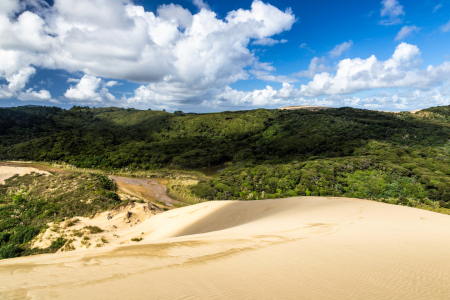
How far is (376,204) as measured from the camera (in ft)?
47.9

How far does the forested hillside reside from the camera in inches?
967

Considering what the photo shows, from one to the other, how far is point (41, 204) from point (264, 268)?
842 inches

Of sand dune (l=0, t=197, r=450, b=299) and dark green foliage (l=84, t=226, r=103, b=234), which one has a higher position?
sand dune (l=0, t=197, r=450, b=299)

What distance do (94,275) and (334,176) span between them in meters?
28.0

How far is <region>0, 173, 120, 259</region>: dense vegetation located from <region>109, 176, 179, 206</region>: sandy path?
2.91 m

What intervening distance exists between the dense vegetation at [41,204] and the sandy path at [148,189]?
9.54 feet

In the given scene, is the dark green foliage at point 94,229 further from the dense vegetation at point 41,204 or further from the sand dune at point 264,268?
the sand dune at point 264,268

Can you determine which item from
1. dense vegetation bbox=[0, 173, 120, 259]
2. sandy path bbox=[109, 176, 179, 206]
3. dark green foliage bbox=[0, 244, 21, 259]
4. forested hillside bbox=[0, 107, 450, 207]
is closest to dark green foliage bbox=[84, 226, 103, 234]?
dense vegetation bbox=[0, 173, 120, 259]

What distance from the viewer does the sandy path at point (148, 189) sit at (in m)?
24.9

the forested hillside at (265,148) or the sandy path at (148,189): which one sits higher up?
the forested hillside at (265,148)

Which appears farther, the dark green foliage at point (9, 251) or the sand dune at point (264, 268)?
the dark green foliage at point (9, 251)

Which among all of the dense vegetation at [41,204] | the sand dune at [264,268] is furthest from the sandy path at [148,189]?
the sand dune at [264,268]

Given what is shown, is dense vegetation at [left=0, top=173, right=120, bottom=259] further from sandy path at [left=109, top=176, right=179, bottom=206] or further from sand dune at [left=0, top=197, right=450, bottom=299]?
sand dune at [left=0, top=197, right=450, bottom=299]

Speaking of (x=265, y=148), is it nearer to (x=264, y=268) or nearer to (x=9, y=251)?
(x=9, y=251)
